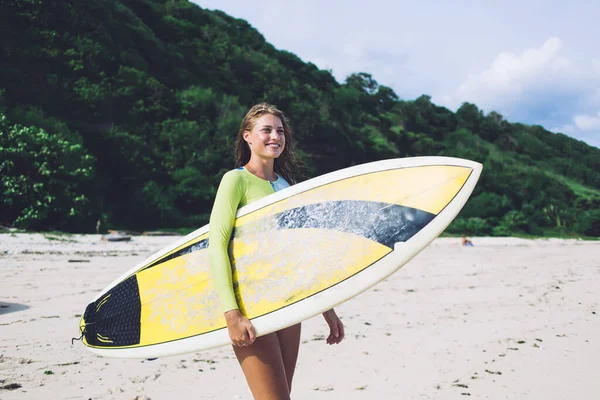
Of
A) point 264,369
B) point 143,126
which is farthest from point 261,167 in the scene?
point 143,126

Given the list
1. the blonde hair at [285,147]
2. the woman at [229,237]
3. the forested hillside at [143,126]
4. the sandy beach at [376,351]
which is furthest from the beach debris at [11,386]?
the forested hillside at [143,126]

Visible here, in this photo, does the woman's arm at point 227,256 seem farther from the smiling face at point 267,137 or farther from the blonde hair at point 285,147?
the blonde hair at point 285,147

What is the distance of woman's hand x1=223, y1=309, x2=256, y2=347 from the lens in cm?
149

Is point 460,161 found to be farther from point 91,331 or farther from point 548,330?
point 548,330

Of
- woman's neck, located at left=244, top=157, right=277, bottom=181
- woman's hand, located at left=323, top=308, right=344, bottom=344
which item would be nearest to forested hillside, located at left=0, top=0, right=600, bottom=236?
woman's neck, located at left=244, top=157, right=277, bottom=181

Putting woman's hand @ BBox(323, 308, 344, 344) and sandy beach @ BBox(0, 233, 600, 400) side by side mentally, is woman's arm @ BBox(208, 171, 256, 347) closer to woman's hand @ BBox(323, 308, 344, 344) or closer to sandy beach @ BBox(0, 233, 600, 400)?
woman's hand @ BBox(323, 308, 344, 344)

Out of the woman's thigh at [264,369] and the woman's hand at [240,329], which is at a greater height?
the woman's hand at [240,329]

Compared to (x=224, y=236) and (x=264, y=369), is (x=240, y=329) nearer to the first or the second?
(x=264, y=369)

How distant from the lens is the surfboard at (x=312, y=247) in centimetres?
165

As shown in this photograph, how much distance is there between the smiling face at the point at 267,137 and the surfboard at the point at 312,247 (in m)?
0.18

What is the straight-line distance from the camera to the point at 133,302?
6.54 feet

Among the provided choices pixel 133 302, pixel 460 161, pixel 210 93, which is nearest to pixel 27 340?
pixel 133 302

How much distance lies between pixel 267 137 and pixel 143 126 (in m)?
20.1

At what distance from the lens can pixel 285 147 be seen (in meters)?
2.00
